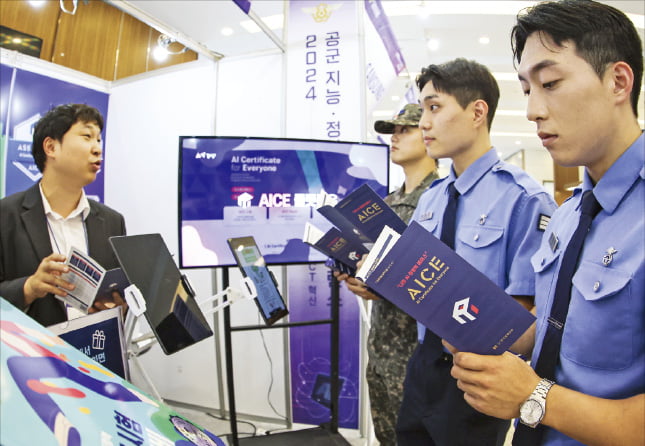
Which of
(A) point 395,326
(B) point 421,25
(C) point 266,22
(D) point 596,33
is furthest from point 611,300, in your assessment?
(C) point 266,22

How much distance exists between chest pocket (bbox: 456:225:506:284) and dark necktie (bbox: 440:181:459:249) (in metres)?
0.07

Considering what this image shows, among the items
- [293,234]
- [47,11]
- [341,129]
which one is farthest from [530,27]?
[47,11]

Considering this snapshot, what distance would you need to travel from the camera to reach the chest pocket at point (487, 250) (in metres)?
1.32

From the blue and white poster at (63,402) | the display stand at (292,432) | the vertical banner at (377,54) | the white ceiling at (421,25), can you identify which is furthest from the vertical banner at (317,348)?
the blue and white poster at (63,402)

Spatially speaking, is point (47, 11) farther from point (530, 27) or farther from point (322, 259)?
point (530, 27)

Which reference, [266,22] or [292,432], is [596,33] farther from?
[266,22]

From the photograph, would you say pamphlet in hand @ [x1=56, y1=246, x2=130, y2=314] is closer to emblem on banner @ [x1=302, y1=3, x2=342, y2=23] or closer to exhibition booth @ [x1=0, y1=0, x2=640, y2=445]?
exhibition booth @ [x1=0, y1=0, x2=640, y2=445]

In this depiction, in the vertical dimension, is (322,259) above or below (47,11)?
below

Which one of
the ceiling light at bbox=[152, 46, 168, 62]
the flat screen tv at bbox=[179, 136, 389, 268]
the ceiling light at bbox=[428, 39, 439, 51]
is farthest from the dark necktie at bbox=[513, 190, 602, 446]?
the ceiling light at bbox=[428, 39, 439, 51]

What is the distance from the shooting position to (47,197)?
1919 millimetres

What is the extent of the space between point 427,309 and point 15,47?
417 cm

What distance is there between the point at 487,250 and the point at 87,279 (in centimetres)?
128

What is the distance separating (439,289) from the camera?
77 centimetres

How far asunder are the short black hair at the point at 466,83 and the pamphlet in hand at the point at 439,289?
962 millimetres
